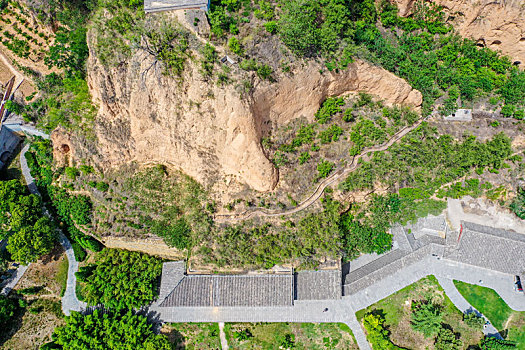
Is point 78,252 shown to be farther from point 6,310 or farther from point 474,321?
point 474,321

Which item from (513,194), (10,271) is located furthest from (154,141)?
(513,194)

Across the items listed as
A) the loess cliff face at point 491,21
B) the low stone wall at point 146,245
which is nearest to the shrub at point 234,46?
the loess cliff face at point 491,21

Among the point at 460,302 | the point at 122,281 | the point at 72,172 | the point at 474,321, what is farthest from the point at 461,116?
the point at 72,172

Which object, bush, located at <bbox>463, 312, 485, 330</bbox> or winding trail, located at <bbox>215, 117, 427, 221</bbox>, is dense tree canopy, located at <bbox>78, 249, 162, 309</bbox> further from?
bush, located at <bbox>463, 312, 485, 330</bbox>

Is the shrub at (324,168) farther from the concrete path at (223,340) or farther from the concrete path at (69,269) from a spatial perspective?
the concrete path at (69,269)

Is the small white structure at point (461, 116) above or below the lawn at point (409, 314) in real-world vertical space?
above

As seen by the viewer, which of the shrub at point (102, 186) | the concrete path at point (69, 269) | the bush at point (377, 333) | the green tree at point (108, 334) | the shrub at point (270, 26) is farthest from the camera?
the concrete path at point (69, 269)

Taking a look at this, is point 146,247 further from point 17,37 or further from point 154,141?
point 17,37
